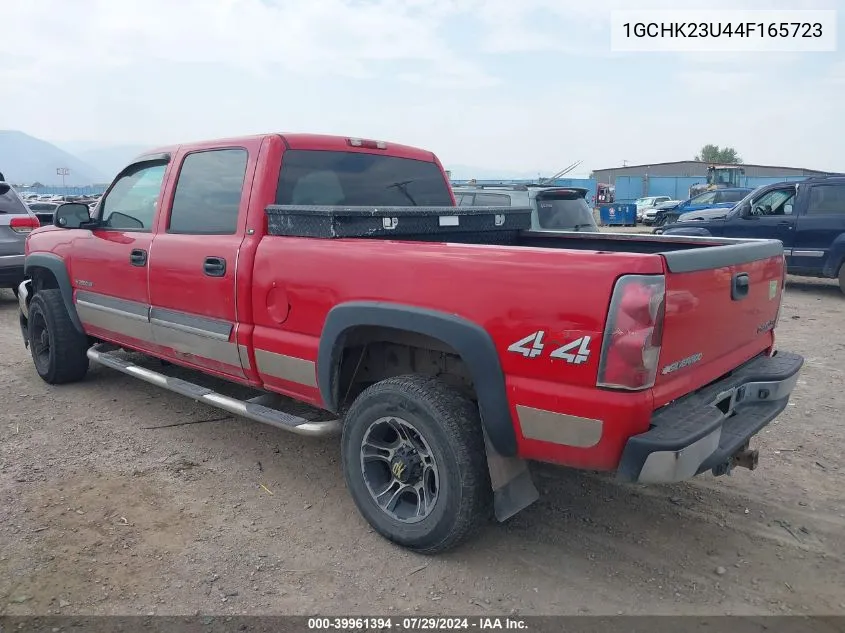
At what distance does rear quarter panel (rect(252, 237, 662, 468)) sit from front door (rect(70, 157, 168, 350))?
5.72 feet

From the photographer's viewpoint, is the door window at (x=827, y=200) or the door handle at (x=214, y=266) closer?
the door handle at (x=214, y=266)

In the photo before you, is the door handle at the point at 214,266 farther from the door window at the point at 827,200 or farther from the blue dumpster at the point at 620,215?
the blue dumpster at the point at 620,215

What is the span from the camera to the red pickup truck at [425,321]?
2.39 meters

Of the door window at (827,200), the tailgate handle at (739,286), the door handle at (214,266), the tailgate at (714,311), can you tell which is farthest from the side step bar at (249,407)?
the door window at (827,200)

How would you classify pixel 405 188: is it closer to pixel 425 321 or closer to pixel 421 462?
pixel 425 321

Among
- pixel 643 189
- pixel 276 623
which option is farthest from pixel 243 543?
pixel 643 189

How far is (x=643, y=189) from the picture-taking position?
44469 mm

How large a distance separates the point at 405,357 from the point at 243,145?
5.30 ft

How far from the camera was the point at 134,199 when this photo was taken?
469 centimetres

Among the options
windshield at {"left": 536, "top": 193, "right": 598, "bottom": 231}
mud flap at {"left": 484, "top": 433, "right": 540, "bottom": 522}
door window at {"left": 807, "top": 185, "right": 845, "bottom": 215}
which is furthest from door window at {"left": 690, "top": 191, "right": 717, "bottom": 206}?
mud flap at {"left": 484, "top": 433, "right": 540, "bottom": 522}

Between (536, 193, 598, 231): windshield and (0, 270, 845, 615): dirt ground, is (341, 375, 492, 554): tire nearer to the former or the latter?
(0, 270, 845, 615): dirt ground

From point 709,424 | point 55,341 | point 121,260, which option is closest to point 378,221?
point 709,424

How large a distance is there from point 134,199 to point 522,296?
3.38m

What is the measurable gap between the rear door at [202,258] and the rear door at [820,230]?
9.48 metres
